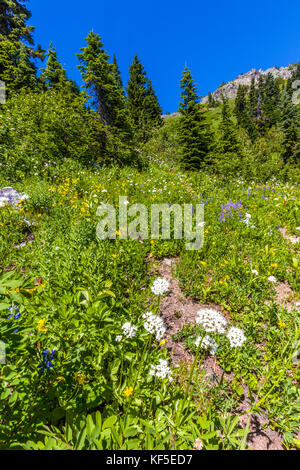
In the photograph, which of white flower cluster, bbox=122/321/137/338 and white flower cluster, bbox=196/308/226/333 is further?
white flower cluster, bbox=122/321/137/338

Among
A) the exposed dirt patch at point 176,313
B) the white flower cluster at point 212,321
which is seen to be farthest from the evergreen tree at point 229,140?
the white flower cluster at point 212,321

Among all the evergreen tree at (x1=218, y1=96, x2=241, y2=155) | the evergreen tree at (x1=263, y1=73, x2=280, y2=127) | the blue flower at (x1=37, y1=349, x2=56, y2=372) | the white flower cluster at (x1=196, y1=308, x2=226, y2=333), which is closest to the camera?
the blue flower at (x1=37, y1=349, x2=56, y2=372)

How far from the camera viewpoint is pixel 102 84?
34.1ft

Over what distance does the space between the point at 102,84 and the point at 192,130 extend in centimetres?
649

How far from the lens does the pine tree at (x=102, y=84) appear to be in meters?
10.1

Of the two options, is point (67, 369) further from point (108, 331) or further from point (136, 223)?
point (136, 223)

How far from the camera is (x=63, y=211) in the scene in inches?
209

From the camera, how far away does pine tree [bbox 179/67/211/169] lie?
1346 cm

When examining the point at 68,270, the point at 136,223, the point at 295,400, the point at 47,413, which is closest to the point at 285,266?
the point at 295,400

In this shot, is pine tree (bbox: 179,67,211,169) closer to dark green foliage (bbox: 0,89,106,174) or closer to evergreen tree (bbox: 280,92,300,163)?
dark green foliage (bbox: 0,89,106,174)

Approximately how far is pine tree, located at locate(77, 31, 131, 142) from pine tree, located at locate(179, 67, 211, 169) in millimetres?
4278

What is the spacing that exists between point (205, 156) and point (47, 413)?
14.8 meters

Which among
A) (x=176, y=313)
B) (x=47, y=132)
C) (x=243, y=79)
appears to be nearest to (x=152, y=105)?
(x=47, y=132)

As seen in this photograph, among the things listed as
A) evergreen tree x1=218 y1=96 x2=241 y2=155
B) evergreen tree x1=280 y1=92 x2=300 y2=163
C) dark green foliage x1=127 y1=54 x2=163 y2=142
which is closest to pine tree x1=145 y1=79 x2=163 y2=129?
dark green foliage x1=127 y1=54 x2=163 y2=142
